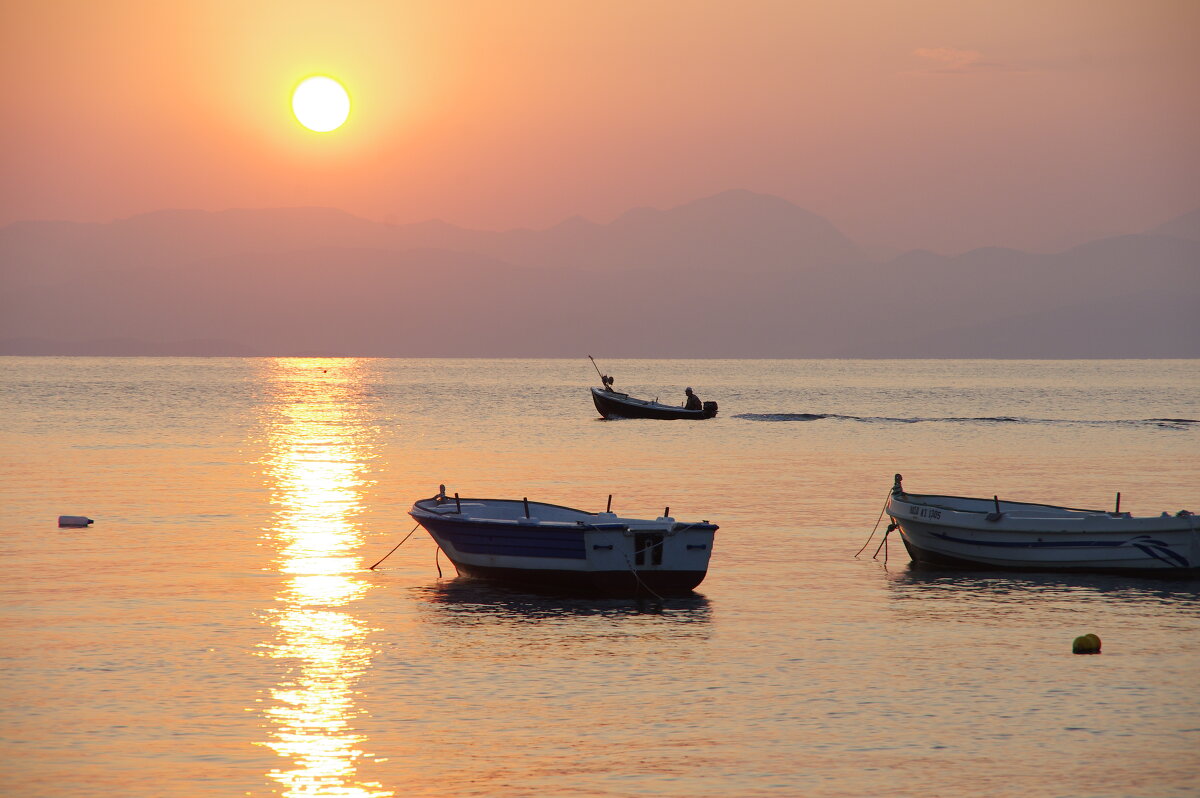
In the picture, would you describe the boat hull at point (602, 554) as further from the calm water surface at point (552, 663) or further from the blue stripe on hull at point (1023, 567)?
the blue stripe on hull at point (1023, 567)

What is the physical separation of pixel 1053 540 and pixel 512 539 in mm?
12814

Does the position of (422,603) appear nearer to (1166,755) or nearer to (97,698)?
(97,698)

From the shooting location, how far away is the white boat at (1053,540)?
100.0 ft

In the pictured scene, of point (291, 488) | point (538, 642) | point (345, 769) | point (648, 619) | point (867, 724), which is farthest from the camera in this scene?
point (291, 488)

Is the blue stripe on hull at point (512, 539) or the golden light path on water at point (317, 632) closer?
the golden light path on water at point (317, 632)

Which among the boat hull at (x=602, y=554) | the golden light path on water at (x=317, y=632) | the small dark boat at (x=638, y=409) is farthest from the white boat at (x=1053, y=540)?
the small dark boat at (x=638, y=409)

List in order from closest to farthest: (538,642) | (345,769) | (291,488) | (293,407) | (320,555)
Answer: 1. (345,769)
2. (538,642)
3. (320,555)
4. (291,488)
5. (293,407)

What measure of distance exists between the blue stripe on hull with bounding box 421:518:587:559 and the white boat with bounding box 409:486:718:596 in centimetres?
2

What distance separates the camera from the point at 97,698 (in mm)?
19188

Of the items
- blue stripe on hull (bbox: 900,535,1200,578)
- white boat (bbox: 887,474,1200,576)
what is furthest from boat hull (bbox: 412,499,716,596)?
blue stripe on hull (bbox: 900,535,1200,578)

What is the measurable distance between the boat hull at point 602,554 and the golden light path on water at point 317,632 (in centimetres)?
337

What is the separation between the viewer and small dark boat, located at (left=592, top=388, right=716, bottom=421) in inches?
3834

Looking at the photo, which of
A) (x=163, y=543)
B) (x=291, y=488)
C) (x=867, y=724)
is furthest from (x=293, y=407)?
(x=867, y=724)

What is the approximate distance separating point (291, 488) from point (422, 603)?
2523 cm
